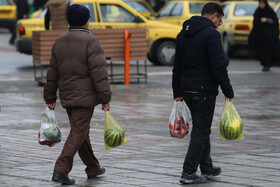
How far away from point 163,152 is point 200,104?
66.7 inches

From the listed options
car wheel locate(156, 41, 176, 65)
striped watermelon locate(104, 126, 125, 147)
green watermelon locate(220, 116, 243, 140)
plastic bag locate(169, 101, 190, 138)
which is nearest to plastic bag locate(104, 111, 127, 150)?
striped watermelon locate(104, 126, 125, 147)

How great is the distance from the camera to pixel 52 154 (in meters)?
8.25

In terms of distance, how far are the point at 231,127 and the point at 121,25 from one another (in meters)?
12.2

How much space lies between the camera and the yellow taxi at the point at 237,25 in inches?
844

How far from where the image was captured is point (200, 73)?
673cm

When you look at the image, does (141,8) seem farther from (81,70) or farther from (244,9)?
(81,70)

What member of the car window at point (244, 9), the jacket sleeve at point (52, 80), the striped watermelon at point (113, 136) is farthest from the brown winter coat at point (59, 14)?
the striped watermelon at point (113, 136)

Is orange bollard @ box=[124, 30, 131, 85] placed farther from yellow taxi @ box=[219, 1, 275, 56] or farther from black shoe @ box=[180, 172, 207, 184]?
black shoe @ box=[180, 172, 207, 184]

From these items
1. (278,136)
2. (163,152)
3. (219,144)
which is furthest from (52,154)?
(278,136)

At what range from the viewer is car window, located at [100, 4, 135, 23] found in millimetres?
18922

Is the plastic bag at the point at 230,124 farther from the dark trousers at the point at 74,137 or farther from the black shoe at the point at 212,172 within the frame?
the dark trousers at the point at 74,137

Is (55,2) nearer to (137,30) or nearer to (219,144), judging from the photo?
(137,30)

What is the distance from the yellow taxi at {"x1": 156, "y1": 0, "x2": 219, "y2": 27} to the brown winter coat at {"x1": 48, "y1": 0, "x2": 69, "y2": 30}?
21.5ft

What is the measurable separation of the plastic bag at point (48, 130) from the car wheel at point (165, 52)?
41.6ft
